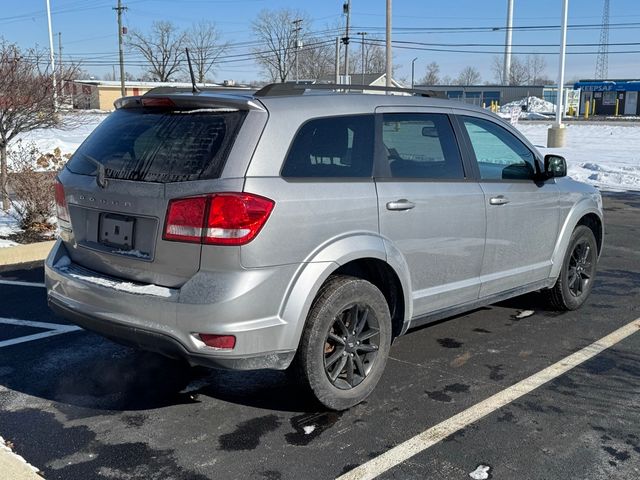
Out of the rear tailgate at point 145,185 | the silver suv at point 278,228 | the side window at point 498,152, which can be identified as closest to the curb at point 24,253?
the silver suv at point 278,228

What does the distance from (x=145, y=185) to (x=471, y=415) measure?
89.6 inches

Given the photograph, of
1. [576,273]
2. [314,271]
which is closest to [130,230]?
[314,271]

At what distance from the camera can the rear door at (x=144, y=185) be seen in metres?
3.33

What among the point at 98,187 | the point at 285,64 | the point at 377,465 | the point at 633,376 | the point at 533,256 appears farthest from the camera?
the point at 285,64

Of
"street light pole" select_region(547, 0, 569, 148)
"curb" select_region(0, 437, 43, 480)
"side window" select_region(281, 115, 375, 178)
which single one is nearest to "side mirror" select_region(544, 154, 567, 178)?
"side window" select_region(281, 115, 375, 178)

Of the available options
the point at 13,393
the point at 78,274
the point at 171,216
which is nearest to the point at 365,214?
the point at 171,216

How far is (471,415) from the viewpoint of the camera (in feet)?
12.4

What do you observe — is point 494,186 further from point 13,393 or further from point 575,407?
point 13,393

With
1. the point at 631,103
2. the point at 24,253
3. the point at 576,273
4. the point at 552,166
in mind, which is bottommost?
the point at 24,253

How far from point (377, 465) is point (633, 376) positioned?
215 centimetres

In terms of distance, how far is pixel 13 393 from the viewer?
13.4ft

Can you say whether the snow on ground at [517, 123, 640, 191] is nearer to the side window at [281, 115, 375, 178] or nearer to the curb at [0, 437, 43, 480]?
the side window at [281, 115, 375, 178]

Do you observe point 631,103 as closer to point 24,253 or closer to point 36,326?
point 24,253

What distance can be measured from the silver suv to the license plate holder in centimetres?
1
